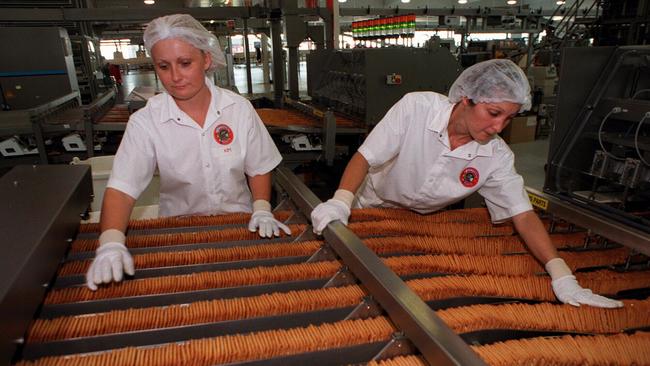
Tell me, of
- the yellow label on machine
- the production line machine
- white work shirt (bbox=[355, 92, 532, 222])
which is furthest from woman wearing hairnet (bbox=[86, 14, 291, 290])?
the production line machine

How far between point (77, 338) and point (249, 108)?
4.58 feet

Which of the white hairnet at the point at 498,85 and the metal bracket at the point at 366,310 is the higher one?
the white hairnet at the point at 498,85

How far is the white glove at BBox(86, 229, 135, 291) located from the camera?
4.26ft

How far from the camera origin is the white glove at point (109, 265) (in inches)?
51.1

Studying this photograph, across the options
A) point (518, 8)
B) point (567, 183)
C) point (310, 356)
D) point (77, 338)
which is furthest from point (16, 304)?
point (518, 8)

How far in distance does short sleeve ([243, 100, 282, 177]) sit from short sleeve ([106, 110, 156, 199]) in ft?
1.49

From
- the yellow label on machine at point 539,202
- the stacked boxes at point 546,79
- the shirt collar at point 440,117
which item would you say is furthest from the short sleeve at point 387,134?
the stacked boxes at point 546,79

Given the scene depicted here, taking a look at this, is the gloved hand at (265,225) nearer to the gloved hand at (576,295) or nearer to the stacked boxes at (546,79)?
the gloved hand at (576,295)

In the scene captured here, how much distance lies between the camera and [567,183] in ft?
8.63

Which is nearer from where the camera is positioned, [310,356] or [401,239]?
[310,356]

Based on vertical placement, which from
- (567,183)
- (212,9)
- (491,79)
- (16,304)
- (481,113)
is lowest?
(567,183)

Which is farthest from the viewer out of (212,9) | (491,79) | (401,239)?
(212,9)

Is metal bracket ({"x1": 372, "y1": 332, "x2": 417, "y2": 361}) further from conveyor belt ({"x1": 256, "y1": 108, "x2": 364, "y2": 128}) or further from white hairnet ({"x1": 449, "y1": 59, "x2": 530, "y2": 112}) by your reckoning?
conveyor belt ({"x1": 256, "y1": 108, "x2": 364, "y2": 128})

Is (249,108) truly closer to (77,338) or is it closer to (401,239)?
(401,239)
